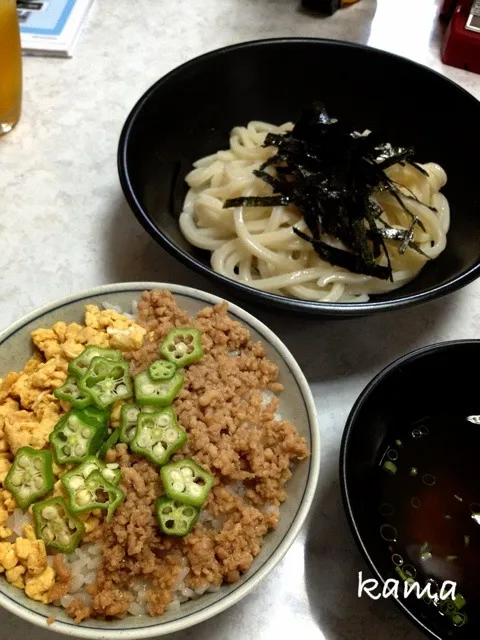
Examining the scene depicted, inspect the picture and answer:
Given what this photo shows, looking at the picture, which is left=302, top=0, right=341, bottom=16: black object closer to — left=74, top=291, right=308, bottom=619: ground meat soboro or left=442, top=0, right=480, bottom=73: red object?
left=442, top=0, right=480, bottom=73: red object

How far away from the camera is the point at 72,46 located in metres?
2.44

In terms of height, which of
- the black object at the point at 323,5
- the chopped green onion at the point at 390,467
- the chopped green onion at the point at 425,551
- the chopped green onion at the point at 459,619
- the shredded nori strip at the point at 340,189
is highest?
the black object at the point at 323,5

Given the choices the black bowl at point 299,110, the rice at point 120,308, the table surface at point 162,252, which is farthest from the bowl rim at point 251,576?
the black bowl at point 299,110

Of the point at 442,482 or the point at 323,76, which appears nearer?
the point at 442,482

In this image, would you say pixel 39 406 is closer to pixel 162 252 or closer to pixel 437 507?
pixel 162 252

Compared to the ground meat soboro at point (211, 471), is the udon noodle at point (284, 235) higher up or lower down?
higher up

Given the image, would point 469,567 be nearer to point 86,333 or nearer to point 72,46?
point 86,333

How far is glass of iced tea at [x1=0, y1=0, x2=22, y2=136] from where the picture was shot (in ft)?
6.17

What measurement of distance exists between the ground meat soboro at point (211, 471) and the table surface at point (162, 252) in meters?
0.24

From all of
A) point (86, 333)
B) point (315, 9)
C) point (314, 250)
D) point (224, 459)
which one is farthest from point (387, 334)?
point (315, 9)

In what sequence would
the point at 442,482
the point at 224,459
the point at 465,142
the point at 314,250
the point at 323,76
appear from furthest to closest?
1. the point at 323,76
2. the point at 465,142
3. the point at 314,250
4. the point at 442,482
5. the point at 224,459

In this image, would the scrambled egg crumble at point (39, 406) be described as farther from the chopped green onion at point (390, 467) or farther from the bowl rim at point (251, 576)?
the chopped green onion at point (390, 467)

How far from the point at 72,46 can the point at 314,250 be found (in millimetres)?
1468

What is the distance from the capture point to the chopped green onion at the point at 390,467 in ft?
4.78
